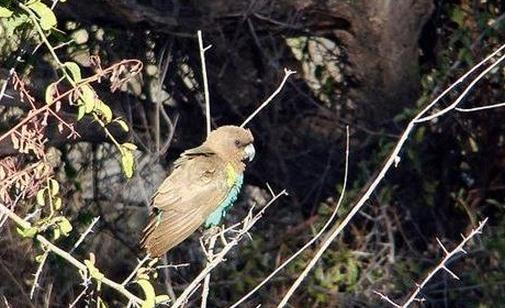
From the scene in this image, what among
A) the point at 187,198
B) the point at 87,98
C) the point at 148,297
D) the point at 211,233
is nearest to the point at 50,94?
the point at 87,98

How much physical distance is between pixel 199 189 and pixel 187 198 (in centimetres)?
5

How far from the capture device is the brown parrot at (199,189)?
4637mm

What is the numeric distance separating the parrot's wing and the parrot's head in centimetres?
4

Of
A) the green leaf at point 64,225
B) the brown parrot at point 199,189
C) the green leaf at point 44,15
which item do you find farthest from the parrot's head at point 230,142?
the green leaf at point 64,225

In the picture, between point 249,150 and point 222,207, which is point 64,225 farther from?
point 249,150

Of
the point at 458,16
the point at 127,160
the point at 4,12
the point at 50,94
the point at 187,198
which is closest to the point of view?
the point at 50,94

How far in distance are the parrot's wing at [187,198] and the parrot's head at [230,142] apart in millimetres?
39

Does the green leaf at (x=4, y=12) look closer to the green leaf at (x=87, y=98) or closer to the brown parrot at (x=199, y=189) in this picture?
the green leaf at (x=87, y=98)

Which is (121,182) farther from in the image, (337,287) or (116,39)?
(337,287)

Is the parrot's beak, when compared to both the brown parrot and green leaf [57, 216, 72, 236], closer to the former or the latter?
the brown parrot

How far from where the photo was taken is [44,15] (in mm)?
3363

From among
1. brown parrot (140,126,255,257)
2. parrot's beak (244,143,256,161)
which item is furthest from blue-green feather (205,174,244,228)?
parrot's beak (244,143,256,161)

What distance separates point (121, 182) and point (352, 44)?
4.36ft

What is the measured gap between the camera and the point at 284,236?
6.79 meters
